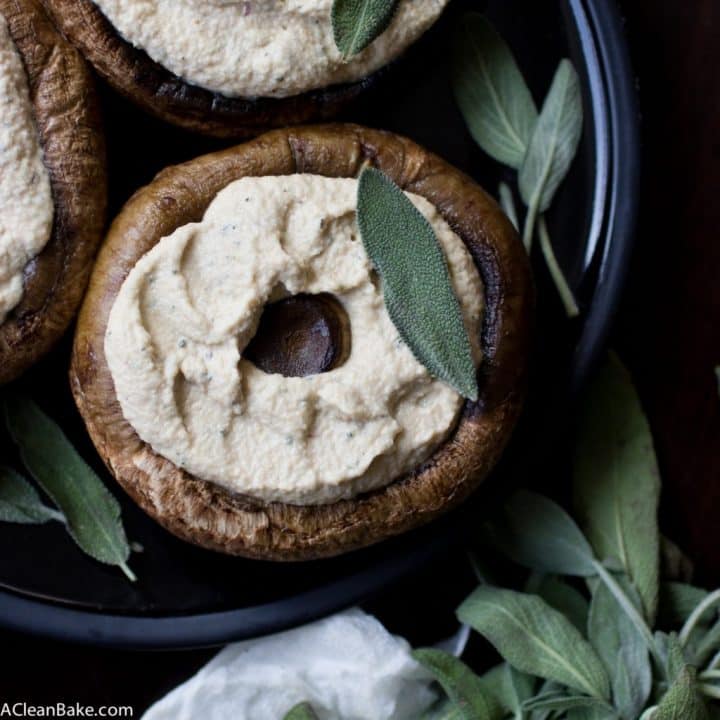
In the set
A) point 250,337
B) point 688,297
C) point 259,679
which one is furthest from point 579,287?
point 259,679

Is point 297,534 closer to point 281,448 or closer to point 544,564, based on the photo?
point 281,448

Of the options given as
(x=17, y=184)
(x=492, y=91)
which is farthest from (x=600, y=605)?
(x=17, y=184)

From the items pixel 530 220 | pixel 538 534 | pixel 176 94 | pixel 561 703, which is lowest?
pixel 561 703

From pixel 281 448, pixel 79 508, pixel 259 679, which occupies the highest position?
pixel 281 448

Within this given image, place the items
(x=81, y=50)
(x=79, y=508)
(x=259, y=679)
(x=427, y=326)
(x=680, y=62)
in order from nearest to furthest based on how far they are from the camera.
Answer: (x=427, y=326) → (x=81, y=50) → (x=79, y=508) → (x=259, y=679) → (x=680, y=62)

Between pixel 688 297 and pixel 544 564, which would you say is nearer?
pixel 544 564

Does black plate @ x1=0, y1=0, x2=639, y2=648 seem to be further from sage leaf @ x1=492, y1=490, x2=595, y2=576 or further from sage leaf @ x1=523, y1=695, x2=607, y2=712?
sage leaf @ x1=523, y1=695, x2=607, y2=712

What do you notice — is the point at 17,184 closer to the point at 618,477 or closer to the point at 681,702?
the point at 618,477

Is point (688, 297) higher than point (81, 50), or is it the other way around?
point (81, 50)
